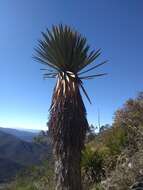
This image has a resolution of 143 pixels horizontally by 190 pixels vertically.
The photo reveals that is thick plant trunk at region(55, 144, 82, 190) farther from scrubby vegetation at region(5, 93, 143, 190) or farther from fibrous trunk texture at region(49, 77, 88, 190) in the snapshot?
scrubby vegetation at region(5, 93, 143, 190)

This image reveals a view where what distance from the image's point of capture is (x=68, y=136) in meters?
9.14

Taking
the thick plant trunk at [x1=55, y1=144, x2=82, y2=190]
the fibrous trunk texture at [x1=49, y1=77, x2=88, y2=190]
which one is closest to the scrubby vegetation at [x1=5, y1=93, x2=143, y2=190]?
the thick plant trunk at [x1=55, y1=144, x2=82, y2=190]

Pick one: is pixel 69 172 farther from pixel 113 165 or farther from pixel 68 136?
pixel 113 165

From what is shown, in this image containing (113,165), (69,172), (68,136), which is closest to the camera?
(69,172)

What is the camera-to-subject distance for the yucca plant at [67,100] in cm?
909

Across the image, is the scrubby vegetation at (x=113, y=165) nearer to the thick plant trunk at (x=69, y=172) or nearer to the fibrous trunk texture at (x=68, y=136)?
the thick plant trunk at (x=69, y=172)

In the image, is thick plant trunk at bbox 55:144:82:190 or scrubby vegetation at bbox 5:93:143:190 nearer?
thick plant trunk at bbox 55:144:82:190

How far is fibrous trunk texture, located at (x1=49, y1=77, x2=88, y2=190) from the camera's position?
904 centimetres

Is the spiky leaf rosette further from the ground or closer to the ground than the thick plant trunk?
further from the ground

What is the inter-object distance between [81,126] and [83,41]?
256 centimetres

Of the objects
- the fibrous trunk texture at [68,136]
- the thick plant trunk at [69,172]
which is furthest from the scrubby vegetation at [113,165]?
the fibrous trunk texture at [68,136]

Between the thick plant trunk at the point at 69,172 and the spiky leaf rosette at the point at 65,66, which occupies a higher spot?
the spiky leaf rosette at the point at 65,66

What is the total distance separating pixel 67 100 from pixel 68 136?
0.93 metres

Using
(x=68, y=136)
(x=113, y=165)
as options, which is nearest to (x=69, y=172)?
(x=68, y=136)
